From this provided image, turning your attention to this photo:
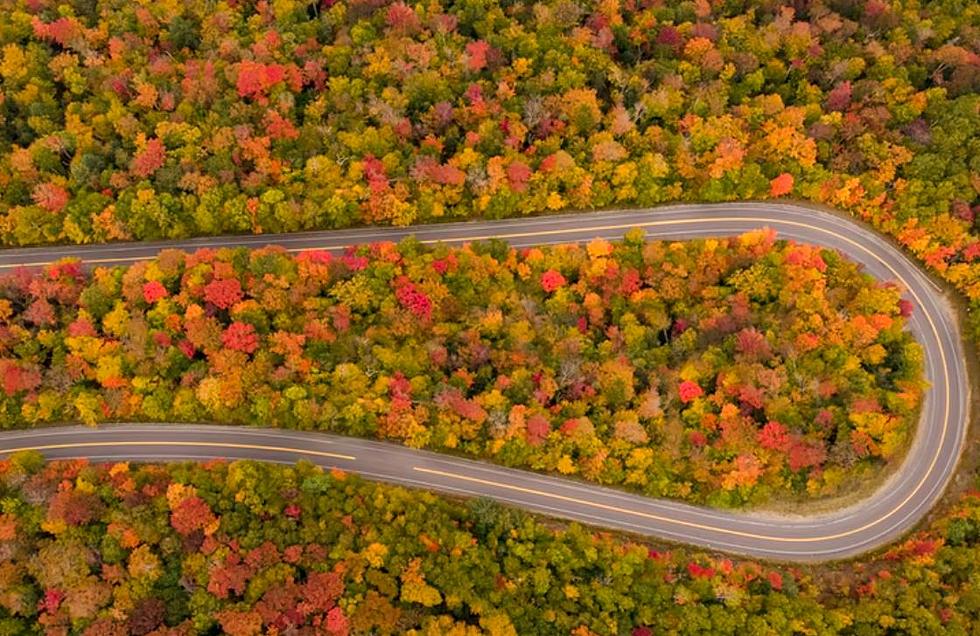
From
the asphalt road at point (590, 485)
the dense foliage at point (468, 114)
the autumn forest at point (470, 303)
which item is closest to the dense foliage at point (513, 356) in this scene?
the autumn forest at point (470, 303)

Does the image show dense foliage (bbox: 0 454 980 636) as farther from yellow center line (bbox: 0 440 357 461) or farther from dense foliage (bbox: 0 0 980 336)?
dense foliage (bbox: 0 0 980 336)

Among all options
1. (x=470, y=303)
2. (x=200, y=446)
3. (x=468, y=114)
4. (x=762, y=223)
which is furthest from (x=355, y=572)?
(x=762, y=223)

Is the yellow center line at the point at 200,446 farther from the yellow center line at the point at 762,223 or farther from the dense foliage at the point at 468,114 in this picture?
the dense foliage at the point at 468,114

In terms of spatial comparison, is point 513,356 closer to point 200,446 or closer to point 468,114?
point 468,114

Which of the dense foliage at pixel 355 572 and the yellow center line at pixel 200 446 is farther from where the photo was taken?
the yellow center line at pixel 200 446

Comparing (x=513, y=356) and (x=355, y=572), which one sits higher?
(x=513, y=356)

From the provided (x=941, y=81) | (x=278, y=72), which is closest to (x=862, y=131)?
(x=941, y=81)
